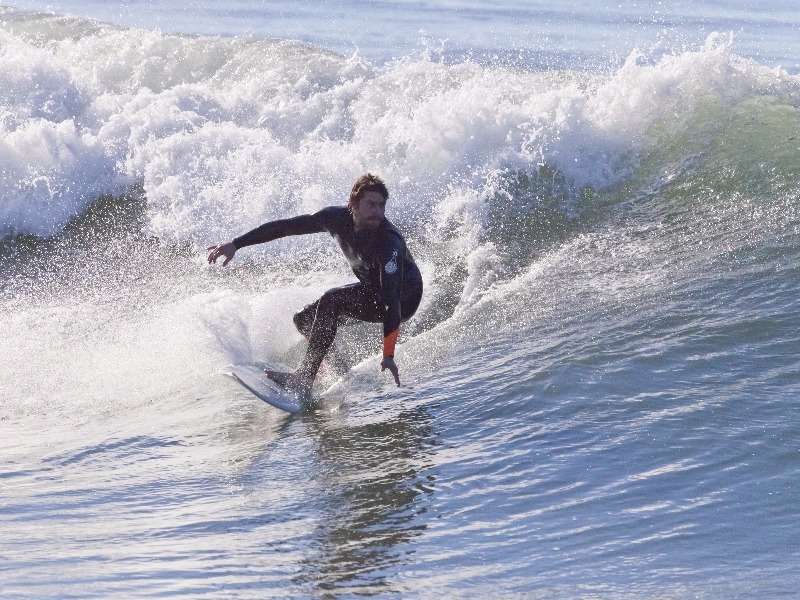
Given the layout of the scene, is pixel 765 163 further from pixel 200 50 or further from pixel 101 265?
pixel 200 50

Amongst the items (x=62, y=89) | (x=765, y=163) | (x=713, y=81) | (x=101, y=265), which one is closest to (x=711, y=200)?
(x=765, y=163)

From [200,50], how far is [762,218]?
9755 millimetres

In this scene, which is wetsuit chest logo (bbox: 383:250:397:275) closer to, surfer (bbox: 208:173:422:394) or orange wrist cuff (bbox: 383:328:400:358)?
surfer (bbox: 208:173:422:394)

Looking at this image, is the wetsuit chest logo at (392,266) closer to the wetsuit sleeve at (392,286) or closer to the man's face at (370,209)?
the wetsuit sleeve at (392,286)

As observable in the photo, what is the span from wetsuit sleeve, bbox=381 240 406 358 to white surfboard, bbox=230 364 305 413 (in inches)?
28.2

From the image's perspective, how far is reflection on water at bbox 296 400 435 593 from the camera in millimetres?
4332

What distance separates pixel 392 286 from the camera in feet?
22.7

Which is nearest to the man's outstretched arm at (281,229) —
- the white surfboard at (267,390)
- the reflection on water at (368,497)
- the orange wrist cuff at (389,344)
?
the white surfboard at (267,390)

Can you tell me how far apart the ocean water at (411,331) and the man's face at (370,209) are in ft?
3.59

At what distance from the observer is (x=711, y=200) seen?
1044 centimetres

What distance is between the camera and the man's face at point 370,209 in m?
6.94

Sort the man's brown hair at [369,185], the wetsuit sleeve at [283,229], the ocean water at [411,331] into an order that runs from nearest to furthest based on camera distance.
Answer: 1. the ocean water at [411,331]
2. the man's brown hair at [369,185]
3. the wetsuit sleeve at [283,229]

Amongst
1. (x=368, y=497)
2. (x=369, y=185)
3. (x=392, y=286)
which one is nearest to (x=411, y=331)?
(x=392, y=286)

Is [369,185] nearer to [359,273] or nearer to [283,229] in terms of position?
[359,273]
